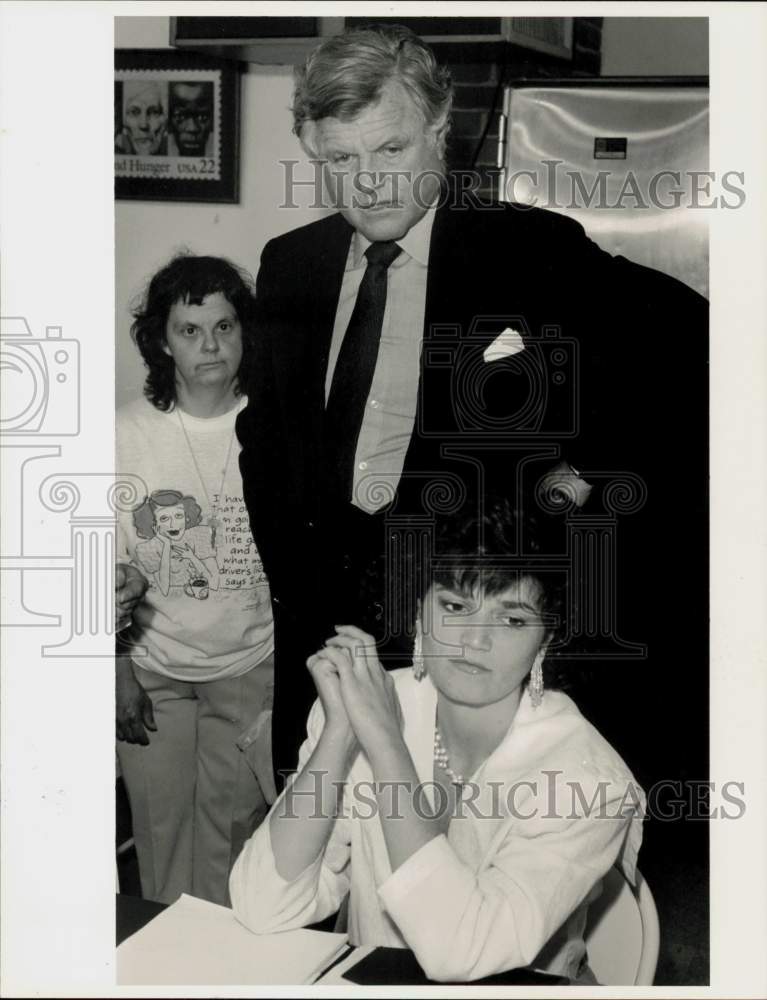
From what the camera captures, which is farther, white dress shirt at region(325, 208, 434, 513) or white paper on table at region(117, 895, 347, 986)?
white dress shirt at region(325, 208, 434, 513)

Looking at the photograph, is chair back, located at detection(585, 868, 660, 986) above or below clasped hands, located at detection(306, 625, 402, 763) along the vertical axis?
below

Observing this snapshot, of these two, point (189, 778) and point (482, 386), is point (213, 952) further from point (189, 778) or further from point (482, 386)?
point (482, 386)

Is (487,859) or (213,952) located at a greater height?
(487,859)

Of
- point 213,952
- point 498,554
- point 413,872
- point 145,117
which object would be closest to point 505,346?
point 498,554

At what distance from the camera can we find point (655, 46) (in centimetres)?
164

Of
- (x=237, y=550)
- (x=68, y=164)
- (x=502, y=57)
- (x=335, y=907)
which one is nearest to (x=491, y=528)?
(x=237, y=550)

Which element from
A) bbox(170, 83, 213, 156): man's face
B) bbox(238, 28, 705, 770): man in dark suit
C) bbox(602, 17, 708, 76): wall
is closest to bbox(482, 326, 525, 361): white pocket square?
bbox(238, 28, 705, 770): man in dark suit

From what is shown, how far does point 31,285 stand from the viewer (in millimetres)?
1669

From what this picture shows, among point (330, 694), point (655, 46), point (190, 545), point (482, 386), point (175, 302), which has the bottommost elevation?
point (330, 694)

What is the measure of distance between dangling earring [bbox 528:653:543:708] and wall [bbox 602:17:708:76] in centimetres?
90

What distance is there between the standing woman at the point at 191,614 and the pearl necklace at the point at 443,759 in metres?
0.27

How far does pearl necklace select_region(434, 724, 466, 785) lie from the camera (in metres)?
1.61

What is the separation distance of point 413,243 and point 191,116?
1.31ft

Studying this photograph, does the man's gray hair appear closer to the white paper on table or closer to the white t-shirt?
the white t-shirt
